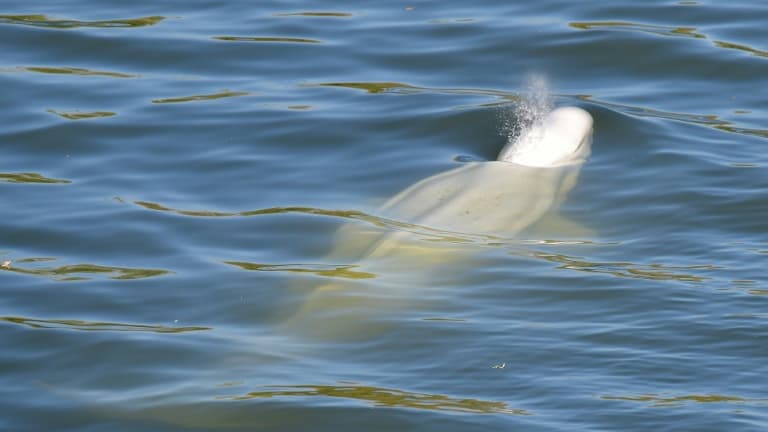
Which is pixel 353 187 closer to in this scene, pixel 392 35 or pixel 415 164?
pixel 415 164

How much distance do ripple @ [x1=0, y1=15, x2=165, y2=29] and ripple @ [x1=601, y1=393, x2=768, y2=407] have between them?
827 cm

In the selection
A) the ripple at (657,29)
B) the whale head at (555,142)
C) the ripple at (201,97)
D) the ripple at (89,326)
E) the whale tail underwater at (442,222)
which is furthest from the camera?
the ripple at (657,29)

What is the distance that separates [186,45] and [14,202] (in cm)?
397

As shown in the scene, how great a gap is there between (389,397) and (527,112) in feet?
16.5

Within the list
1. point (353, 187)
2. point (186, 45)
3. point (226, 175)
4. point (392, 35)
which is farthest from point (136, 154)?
point (392, 35)

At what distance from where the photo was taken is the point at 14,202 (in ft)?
30.3

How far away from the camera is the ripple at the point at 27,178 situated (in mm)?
9711

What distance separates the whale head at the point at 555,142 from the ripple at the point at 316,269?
2.33 meters

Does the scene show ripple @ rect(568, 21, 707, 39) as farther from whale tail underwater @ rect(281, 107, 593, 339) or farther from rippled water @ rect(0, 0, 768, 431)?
whale tail underwater @ rect(281, 107, 593, 339)

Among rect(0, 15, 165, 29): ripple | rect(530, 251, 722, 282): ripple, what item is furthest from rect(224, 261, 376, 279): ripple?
rect(0, 15, 165, 29): ripple

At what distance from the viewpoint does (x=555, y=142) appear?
10.4 metres

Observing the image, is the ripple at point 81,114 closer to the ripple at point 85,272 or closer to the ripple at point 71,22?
the ripple at point 71,22

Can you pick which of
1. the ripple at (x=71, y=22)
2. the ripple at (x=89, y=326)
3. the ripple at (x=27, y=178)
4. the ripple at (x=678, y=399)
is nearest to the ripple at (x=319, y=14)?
the ripple at (x=71, y=22)

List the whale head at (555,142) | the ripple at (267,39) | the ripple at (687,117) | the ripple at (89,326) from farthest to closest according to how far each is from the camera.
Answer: the ripple at (267,39), the ripple at (687,117), the whale head at (555,142), the ripple at (89,326)
